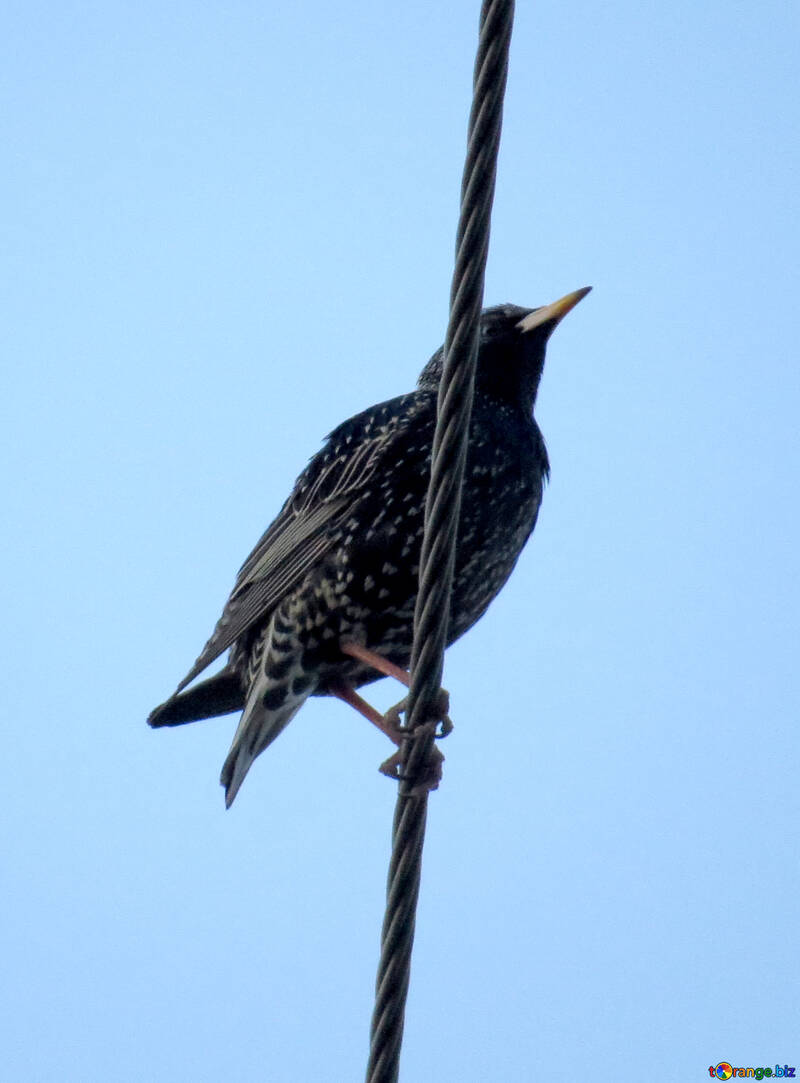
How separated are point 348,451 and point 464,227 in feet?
7.66

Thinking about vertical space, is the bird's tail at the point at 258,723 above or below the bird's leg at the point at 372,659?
below

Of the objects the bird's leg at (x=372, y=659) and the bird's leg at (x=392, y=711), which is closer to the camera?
the bird's leg at (x=392, y=711)

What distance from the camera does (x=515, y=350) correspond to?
5.10 metres

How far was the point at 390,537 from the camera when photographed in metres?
4.56

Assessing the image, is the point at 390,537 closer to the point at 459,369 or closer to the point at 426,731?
the point at 426,731

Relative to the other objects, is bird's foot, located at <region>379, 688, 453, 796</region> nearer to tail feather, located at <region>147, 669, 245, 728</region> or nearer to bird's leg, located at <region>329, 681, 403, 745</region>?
bird's leg, located at <region>329, 681, 403, 745</region>

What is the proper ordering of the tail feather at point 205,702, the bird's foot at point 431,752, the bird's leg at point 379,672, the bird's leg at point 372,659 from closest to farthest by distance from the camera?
the bird's foot at point 431,752 → the bird's leg at point 379,672 → the bird's leg at point 372,659 → the tail feather at point 205,702

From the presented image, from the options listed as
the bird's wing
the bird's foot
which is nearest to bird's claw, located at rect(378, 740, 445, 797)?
the bird's foot

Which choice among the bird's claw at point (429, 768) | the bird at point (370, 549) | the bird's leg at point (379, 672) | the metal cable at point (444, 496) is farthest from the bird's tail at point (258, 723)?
the metal cable at point (444, 496)

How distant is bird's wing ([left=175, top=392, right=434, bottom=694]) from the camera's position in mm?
4707

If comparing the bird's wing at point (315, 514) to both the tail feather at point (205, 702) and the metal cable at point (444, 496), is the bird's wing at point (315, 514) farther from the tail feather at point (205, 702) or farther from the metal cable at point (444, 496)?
the metal cable at point (444, 496)

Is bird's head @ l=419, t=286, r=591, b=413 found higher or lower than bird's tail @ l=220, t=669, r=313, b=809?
higher

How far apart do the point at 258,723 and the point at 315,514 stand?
2.29ft

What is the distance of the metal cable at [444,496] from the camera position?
2496mm
